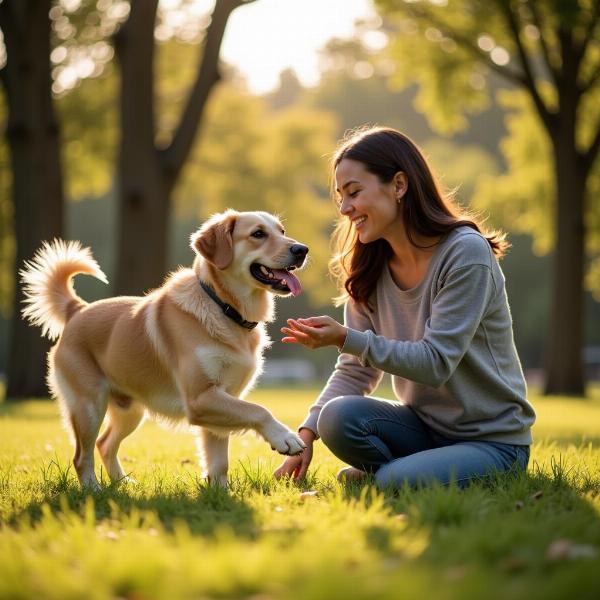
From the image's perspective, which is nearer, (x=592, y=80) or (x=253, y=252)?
(x=253, y=252)

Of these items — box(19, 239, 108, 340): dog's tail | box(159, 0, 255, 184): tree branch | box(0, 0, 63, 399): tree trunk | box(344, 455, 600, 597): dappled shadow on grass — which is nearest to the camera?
box(344, 455, 600, 597): dappled shadow on grass

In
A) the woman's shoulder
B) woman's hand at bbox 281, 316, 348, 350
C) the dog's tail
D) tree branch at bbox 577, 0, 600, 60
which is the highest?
tree branch at bbox 577, 0, 600, 60

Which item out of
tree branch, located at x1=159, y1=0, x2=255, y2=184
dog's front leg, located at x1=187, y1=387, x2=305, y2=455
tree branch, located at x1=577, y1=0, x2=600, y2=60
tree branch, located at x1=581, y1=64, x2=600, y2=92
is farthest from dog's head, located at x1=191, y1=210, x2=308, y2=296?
tree branch, located at x1=581, y1=64, x2=600, y2=92

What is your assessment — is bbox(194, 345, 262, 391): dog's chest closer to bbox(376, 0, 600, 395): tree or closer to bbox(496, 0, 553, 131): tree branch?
bbox(376, 0, 600, 395): tree

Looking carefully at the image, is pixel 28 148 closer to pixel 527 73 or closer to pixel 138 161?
pixel 138 161

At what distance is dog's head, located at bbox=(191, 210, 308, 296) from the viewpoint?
4668 millimetres

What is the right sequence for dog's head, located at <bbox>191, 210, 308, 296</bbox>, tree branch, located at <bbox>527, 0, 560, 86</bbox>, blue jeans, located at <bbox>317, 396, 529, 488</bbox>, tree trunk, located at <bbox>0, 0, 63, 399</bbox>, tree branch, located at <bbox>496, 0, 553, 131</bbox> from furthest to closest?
tree branch, located at <bbox>496, 0, 553, 131</bbox>, tree branch, located at <bbox>527, 0, 560, 86</bbox>, tree trunk, located at <bbox>0, 0, 63, 399</bbox>, dog's head, located at <bbox>191, 210, 308, 296</bbox>, blue jeans, located at <bbox>317, 396, 529, 488</bbox>

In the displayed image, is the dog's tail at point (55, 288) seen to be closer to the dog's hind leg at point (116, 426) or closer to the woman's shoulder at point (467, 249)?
the dog's hind leg at point (116, 426)

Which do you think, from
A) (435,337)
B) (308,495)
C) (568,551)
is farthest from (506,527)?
(435,337)

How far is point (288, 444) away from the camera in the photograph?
4020 millimetres

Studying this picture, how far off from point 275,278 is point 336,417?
1.01m

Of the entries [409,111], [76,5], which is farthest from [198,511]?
[409,111]

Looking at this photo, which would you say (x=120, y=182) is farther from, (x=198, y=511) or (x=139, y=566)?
(x=139, y=566)

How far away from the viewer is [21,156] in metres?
13.3
